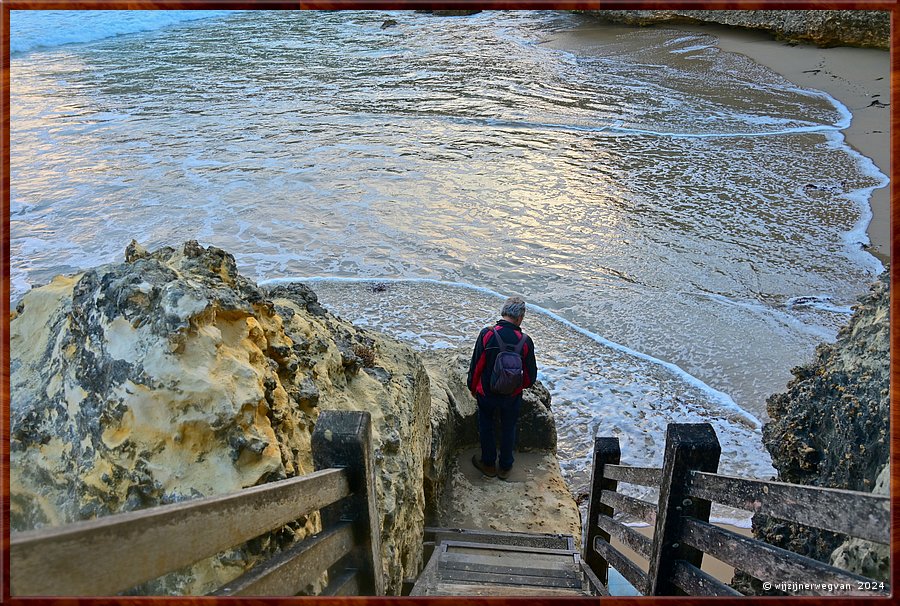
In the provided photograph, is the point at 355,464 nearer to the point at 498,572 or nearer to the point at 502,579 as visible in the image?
the point at 502,579

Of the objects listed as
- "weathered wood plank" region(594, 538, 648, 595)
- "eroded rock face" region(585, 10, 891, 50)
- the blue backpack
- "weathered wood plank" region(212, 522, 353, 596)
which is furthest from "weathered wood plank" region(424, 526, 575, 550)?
"eroded rock face" region(585, 10, 891, 50)

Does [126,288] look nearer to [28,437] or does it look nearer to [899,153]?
[28,437]

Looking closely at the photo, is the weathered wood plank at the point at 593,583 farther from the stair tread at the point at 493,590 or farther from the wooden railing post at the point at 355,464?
the wooden railing post at the point at 355,464

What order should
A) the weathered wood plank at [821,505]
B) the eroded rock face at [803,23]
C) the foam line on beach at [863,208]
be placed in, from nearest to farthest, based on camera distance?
the weathered wood plank at [821,505]
the foam line on beach at [863,208]
the eroded rock face at [803,23]

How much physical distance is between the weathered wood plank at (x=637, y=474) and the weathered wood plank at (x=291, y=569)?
1.51 metres

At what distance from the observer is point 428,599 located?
1.49 metres

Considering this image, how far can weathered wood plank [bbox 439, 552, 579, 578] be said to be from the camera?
11.9ft

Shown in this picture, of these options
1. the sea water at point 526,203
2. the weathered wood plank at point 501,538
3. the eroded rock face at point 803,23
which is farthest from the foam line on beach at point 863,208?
the weathered wood plank at point 501,538

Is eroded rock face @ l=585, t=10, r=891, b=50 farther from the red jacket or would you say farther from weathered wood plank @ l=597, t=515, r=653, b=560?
weathered wood plank @ l=597, t=515, r=653, b=560

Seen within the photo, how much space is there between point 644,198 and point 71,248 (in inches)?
395

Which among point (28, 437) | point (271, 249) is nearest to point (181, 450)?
point (28, 437)

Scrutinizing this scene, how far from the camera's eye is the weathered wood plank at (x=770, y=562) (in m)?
1.51

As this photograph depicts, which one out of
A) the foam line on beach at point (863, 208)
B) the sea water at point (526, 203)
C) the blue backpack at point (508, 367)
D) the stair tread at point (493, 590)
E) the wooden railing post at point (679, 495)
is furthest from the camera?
the foam line on beach at point (863, 208)

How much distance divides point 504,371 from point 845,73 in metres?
19.1
